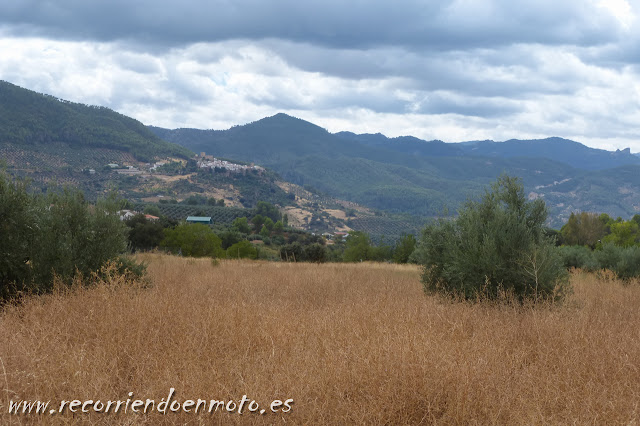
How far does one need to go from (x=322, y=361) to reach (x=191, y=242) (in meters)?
38.0

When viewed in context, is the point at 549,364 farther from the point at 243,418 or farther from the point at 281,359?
the point at 243,418

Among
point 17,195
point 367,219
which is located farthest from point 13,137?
point 17,195

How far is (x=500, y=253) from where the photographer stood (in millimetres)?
10531

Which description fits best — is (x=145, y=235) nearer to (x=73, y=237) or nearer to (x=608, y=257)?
(x=73, y=237)

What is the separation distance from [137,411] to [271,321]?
2932mm

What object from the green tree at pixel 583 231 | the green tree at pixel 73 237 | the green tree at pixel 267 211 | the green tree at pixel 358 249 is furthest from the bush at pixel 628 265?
the green tree at pixel 267 211

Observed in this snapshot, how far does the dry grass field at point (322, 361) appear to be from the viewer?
14.2 feet

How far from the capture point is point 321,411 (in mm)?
4223

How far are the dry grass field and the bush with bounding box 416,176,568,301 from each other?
82.7 inches

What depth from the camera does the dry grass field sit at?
14.2ft

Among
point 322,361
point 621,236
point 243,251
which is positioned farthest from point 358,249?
point 322,361

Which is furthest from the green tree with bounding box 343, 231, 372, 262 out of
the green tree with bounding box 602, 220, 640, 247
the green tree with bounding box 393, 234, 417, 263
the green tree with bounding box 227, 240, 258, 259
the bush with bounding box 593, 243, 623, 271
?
the green tree with bounding box 602, 220, 640, 247

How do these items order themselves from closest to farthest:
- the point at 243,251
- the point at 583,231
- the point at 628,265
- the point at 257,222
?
the point at 628,265 < the point at 243,251 < the point at 583,231 < the point at 257,222

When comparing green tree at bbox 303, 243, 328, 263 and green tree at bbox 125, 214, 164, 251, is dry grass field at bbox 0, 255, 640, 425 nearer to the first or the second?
green tree at bbox 303, 243, 328, 263
